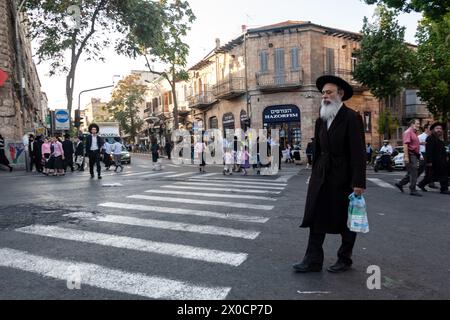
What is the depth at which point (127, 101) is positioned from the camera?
59.2 meters

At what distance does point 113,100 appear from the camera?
59.7 meters

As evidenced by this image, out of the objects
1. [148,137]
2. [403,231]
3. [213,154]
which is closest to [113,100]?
[148,137]

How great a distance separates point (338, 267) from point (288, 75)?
89.4ft

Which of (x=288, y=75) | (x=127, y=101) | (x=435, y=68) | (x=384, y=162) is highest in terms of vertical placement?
(x=127, y=101)

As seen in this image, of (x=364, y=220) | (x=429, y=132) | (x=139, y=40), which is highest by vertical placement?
(x=139, y=40)

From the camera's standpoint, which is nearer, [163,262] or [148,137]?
[163,262]

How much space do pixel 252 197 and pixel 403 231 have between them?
3.82 metres

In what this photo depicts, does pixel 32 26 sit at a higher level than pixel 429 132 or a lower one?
higher

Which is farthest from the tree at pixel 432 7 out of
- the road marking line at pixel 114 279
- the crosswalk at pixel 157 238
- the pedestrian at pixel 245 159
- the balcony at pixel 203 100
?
the balcony at pixel 203 100

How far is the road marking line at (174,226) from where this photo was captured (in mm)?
5607

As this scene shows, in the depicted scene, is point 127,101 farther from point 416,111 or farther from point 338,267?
point 338,267

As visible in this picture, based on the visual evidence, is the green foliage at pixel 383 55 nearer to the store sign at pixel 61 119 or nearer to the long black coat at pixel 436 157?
the long black coat at pixel 436 157

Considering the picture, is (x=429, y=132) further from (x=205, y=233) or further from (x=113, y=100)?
(x=113, y=100)

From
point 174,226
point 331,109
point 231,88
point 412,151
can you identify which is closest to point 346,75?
point 231,88
